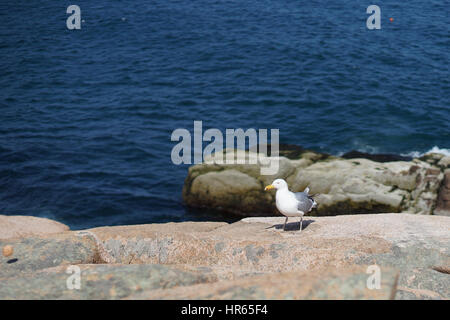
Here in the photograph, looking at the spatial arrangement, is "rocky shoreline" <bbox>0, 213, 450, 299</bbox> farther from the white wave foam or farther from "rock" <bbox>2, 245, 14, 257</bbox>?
the white wave foam

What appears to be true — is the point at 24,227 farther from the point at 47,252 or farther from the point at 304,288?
the point at 304,288

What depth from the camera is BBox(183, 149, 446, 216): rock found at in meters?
22.7

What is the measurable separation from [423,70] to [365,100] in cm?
606

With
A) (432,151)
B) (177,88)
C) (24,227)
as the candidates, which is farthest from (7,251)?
(177,88)

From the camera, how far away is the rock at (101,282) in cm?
790

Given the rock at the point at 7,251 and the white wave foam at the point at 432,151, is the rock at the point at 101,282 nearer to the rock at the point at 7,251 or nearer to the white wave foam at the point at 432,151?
the rock at the point at 7,251

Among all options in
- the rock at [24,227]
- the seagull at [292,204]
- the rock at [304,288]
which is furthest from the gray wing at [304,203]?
the rock at [24,227]

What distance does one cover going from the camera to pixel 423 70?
3716 centimetres

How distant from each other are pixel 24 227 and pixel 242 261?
970cm

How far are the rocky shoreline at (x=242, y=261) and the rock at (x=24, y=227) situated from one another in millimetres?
5497

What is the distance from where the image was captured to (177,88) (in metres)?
36.1
